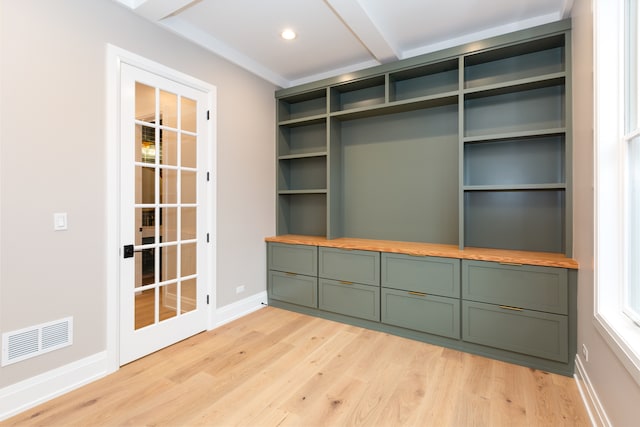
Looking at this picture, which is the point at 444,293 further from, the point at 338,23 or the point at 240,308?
the point at 338,23

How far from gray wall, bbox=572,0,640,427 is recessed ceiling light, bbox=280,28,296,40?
222cm

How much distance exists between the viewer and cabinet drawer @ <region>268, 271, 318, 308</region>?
3.49 meters

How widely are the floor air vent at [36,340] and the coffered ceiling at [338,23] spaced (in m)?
2.37

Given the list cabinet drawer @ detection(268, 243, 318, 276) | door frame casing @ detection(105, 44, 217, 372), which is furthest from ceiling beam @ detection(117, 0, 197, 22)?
cabinet drawer @ detection(268, 243, 318, 276)

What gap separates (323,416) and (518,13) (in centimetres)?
342

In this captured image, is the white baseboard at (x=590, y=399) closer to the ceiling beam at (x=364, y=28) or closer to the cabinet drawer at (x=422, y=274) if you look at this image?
the cabinet drawer at (x=422, y=274)

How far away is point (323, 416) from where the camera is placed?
185 cm

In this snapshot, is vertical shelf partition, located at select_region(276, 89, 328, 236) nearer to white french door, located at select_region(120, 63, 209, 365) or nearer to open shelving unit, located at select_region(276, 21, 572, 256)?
open shelving unit, located at select_region(276, 21, 572, 256)

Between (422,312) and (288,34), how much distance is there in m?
2.91

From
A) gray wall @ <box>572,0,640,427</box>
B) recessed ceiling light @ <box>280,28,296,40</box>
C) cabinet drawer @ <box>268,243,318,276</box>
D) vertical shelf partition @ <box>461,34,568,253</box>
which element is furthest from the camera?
cabinet drawer @ <box>268,243,318,276</box>

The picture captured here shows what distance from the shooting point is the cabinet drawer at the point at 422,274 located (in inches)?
106

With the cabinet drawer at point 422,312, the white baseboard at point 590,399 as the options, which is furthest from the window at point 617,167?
the cabinet drawer at point 422,312

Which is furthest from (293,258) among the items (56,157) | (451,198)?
(56,157)

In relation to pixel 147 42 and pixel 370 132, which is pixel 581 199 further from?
pixel 147 42
